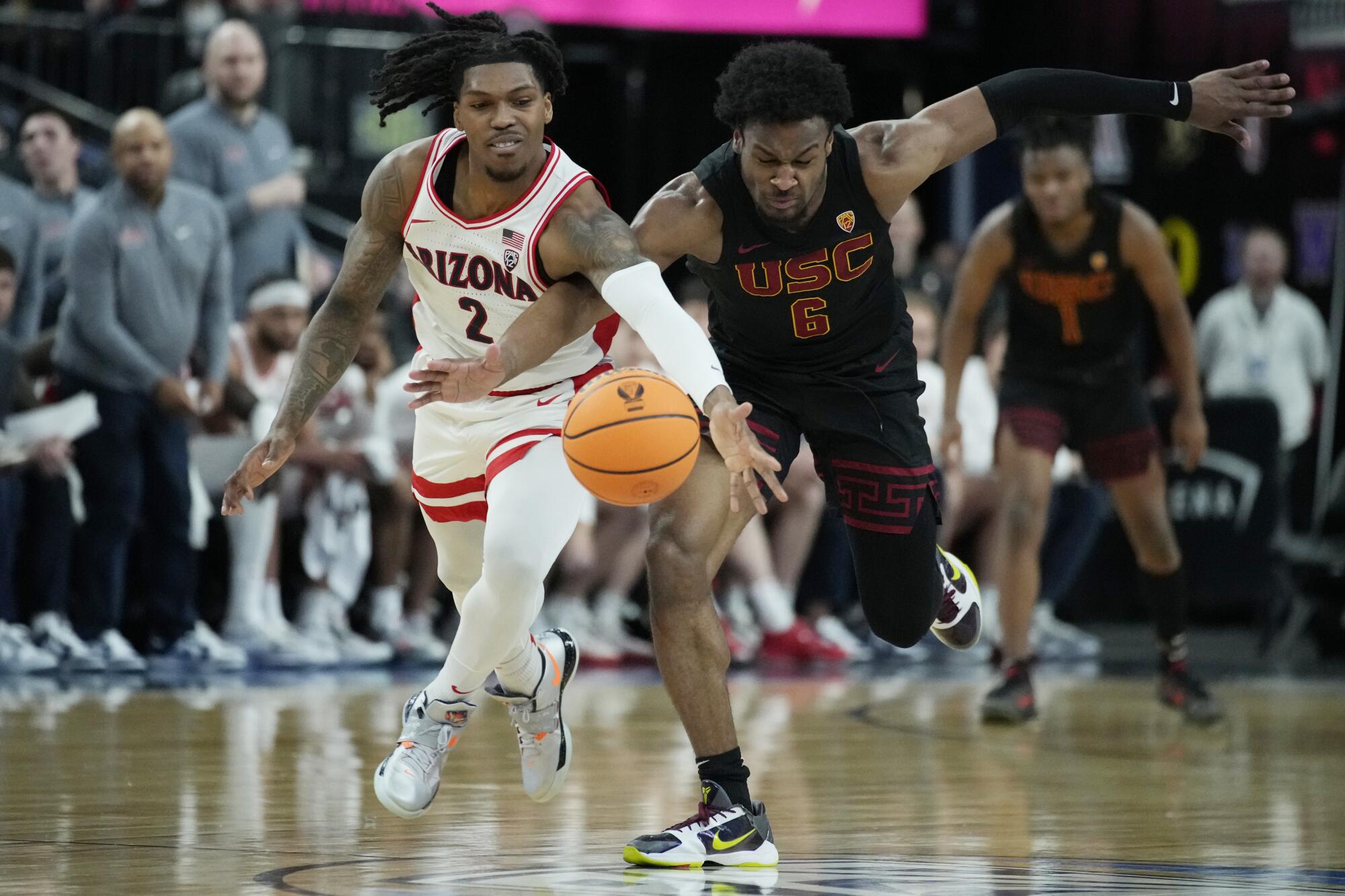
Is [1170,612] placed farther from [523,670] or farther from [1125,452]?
[523,670]

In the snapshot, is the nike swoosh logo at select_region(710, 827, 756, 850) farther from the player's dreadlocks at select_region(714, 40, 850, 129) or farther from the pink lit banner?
the pink lit banner

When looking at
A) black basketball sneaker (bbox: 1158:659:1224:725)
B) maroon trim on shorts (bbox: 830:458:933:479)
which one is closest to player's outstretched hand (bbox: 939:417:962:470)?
black basketball sneaker (bbox: 1158:659:1224:725)

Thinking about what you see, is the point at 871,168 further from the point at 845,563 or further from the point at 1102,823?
the point at 845,563

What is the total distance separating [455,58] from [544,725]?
1737 mm

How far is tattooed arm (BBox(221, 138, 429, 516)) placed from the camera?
470 cm

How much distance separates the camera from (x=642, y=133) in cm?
1494

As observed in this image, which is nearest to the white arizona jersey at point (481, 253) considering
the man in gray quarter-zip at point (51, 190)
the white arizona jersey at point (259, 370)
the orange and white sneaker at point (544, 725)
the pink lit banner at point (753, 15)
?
the orange and white sneaker at point (544, 725)

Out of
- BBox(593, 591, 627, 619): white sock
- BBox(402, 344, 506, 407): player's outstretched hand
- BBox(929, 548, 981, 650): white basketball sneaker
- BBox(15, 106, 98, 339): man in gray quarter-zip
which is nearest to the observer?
BBox(402, 344, 506, 407): player's outstretched hand

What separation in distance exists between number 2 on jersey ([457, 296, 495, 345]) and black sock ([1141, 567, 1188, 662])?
3.72 meters

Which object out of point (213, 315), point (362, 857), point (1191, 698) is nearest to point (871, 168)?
point (362, 857)

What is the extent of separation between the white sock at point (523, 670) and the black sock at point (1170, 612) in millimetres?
3362

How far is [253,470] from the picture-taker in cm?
447

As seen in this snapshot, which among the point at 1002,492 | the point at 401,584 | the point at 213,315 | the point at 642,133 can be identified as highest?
the point at 642,133

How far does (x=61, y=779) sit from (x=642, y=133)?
10314 mm
